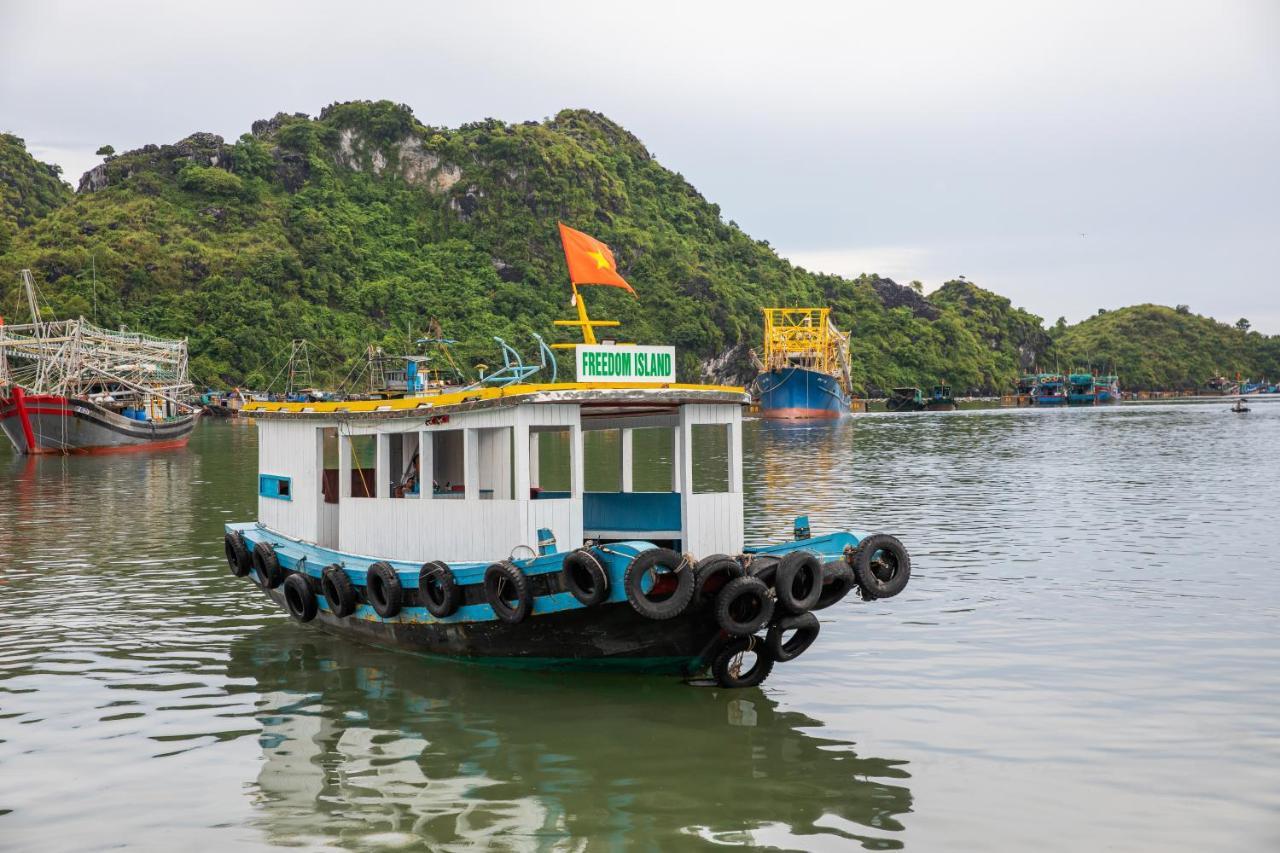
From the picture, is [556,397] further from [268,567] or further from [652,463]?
[652,463]

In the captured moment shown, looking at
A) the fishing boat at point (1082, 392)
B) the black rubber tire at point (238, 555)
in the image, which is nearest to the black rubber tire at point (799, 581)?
the black rubber tire at point (238, 555)

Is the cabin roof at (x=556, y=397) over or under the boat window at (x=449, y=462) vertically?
over

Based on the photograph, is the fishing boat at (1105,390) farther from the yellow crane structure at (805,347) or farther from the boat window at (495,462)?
the boat window at (495,462)

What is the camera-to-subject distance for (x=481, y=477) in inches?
563

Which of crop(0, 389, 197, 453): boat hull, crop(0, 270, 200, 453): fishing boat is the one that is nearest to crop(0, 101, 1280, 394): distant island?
crop(0, 270, 200, 453): fishing boat

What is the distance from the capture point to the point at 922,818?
28.9 ft

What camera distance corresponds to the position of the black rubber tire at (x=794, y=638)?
38.5 ft

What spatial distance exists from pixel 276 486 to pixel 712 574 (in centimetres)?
840

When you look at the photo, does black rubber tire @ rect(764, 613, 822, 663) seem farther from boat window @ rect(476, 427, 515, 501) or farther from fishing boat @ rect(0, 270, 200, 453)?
fishing boat @ rect(0, 270, 200, 453)

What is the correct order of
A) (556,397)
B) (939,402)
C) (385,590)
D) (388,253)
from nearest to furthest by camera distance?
(556,397) → (385,590) → (939,402) → (388,253)

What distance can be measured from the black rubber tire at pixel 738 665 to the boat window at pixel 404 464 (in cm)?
487

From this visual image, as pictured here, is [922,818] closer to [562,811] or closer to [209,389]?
[562,811]

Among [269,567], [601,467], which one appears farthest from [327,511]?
[601,467]

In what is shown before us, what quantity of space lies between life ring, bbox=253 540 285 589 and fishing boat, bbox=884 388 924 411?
366 feet
